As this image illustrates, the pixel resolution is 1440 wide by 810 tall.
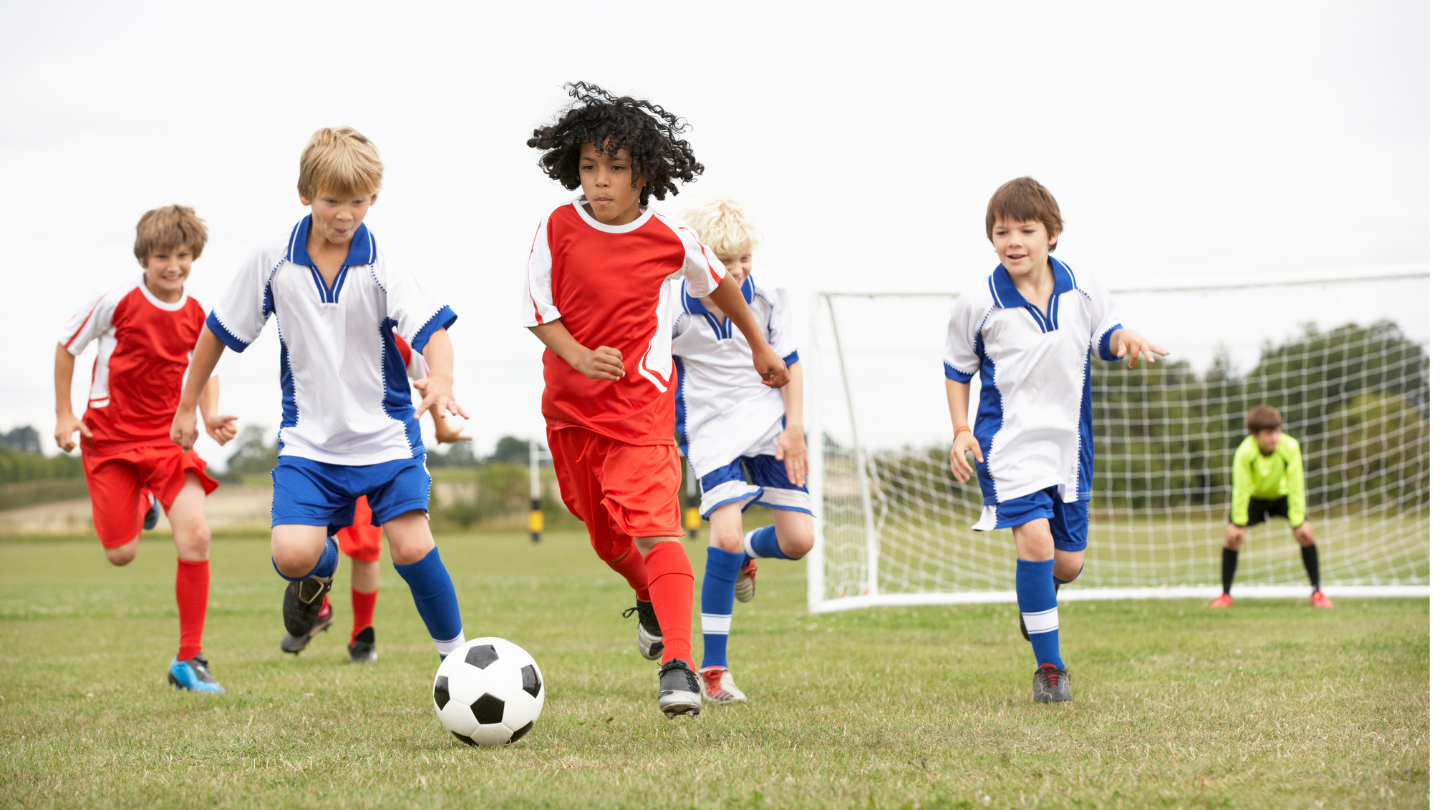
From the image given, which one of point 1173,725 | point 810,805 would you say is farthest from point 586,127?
point 1173,725

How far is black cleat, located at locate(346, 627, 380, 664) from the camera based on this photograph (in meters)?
6.32

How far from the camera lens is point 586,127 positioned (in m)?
3.93

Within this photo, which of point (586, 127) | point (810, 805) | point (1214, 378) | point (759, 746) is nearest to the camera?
point (810, 805)

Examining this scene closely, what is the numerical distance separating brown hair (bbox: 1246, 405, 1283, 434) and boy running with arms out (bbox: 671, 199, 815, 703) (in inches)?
222

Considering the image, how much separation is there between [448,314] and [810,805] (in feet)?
7.23

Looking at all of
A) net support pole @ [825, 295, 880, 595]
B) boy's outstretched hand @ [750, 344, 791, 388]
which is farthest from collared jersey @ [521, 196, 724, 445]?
net support pole @ [825, 295, 880, 595]

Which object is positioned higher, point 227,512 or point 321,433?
point 321,433

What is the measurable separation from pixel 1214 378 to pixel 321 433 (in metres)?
10.7

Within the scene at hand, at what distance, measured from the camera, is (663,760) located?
312 cm

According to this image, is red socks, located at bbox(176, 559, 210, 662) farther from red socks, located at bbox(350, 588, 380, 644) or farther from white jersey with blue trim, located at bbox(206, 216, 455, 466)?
white jersey with blue trim, located at bbox(206, 216, 455, 466)

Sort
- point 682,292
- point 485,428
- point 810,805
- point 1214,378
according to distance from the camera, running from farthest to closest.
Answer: point 485,428
point 1214,378
point 682,292
point 810,805

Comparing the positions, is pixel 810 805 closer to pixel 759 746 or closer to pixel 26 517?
pixel 759 746

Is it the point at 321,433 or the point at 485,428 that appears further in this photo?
the point at 485,428

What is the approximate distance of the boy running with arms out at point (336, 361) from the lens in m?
4.04
